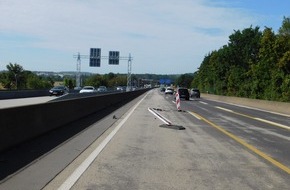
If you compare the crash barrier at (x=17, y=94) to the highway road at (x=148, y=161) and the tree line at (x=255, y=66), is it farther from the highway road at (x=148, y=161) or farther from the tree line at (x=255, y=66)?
the highway road at (x=148, y=161)

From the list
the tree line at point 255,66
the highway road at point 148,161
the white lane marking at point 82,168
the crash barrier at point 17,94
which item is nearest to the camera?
the white lane marking at point 82,168

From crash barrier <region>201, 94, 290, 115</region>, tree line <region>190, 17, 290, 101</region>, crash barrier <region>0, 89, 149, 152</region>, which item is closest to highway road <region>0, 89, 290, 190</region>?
crash barrier <region>0, 89, 149, 152</region>

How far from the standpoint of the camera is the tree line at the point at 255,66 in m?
68.9

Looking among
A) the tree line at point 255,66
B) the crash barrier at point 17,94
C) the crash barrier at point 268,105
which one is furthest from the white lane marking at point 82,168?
the tree line at point 255,66

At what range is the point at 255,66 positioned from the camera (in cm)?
7994

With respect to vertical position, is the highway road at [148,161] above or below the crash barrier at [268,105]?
above

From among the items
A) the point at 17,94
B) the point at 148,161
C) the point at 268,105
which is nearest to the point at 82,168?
the point at 148,161

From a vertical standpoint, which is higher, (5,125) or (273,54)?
(273,54)

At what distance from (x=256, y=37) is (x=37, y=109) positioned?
89.2 m

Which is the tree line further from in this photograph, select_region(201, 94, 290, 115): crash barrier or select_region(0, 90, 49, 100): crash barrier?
select_region(0, 90, 49, 100): crash barrier

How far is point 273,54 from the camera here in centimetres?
7250

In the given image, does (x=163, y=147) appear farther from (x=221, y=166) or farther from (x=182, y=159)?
(x=221, y=166)

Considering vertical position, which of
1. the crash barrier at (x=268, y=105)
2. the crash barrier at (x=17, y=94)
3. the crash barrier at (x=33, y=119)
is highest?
the crash barrier at (x=33, y=119)

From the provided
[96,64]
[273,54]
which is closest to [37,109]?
[273,54]
